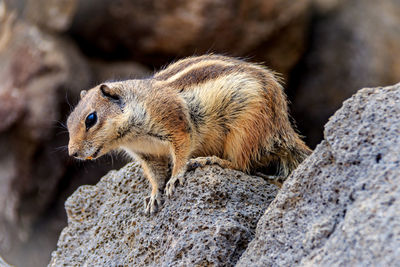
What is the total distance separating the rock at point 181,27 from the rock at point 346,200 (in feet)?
19.0

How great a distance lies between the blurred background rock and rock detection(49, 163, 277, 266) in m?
4.06

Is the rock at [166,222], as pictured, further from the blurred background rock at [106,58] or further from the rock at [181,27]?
the rock at [181,27]

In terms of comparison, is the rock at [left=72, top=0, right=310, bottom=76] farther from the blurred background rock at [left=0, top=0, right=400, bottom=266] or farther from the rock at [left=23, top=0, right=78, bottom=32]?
the rock at [left=23, top=0, right=78, bottom=32]

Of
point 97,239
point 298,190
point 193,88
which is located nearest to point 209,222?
point 298,190

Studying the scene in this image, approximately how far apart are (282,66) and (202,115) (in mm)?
5565

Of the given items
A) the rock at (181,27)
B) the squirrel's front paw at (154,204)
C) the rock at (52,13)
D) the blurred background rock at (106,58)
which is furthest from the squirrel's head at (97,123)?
the rock at (52,13)

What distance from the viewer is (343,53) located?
927 centimetres

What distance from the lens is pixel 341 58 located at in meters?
9.26

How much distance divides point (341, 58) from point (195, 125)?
594cm

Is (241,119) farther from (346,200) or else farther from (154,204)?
(346,200)

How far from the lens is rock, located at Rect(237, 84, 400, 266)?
2152 millimetres

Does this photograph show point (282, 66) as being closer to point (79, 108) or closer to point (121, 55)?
point (121, 55)

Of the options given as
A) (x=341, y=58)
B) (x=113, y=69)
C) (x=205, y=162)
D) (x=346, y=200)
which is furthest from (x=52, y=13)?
(x=346, y=200)

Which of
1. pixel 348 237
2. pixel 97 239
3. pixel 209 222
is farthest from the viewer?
pixel 97 239
